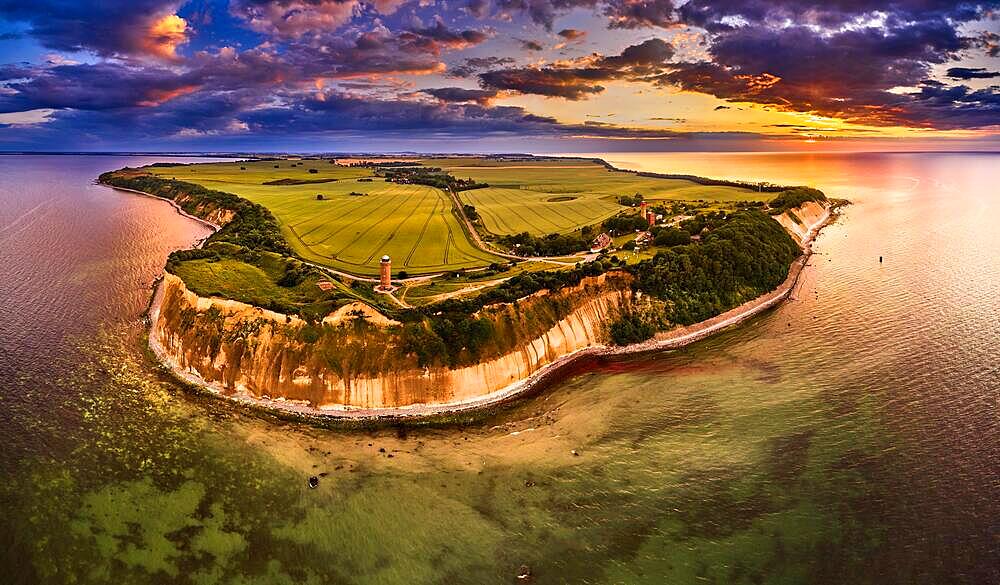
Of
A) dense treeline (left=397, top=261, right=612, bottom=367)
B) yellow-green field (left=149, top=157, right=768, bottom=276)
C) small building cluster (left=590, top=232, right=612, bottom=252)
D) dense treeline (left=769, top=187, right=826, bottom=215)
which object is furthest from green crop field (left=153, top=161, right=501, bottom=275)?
dense treeline (left=769, top=187, right=826, bottom=215)

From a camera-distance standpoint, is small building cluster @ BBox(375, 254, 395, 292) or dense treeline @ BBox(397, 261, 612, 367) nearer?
dense treeline @ BBox(397, 261, 612, 367)

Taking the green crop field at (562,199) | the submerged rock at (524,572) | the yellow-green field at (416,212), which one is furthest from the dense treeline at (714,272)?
the submerged rock at (524,572)

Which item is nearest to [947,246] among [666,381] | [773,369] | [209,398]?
[773,369]

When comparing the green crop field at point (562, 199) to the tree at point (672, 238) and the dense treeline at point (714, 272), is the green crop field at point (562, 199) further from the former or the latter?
the dense treeline at point (714, 272)

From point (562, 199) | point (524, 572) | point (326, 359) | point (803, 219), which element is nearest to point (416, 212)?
point (562, 199)

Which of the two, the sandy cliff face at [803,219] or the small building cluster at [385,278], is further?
the sandy cliff face at [803,219]

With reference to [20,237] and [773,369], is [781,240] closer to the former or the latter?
[773,369]

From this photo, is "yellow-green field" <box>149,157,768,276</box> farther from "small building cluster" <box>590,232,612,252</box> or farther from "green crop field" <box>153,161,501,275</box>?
"small building cluster" <box>590,232,612,252</box>
